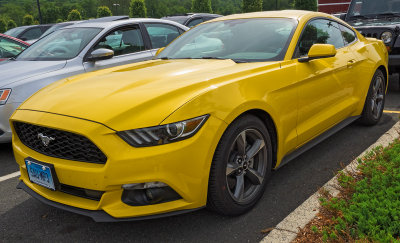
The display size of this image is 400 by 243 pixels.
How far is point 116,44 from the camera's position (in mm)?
5625

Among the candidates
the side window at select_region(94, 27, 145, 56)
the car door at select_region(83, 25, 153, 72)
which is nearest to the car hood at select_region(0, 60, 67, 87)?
the car door at select_region(83, 25, 153, 72)

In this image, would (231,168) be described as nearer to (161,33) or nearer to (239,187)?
(239,187)

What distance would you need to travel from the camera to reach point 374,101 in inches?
188

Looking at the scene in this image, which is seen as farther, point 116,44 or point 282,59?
point 116,44

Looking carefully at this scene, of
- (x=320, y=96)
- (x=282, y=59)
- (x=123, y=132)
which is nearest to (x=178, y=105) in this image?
(x=123, y=132)

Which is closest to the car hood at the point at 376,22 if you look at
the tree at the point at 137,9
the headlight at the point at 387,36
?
the headlight at the point at 387,36

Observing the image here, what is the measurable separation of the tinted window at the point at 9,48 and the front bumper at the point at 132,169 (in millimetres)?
4752

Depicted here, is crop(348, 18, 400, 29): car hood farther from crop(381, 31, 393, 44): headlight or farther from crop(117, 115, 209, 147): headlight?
crop(117, 115, 209, 147): headlight

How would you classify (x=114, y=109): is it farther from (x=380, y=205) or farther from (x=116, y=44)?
(x=116, y=44)

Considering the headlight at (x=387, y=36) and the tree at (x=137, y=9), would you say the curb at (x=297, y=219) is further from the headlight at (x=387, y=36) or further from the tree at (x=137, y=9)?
the tree at (x=137, y=9)

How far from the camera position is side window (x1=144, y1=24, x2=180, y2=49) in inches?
240

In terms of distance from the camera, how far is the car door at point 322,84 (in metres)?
3.36

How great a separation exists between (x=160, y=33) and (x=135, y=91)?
391 cm

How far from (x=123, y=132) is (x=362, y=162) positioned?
217 centimetres
